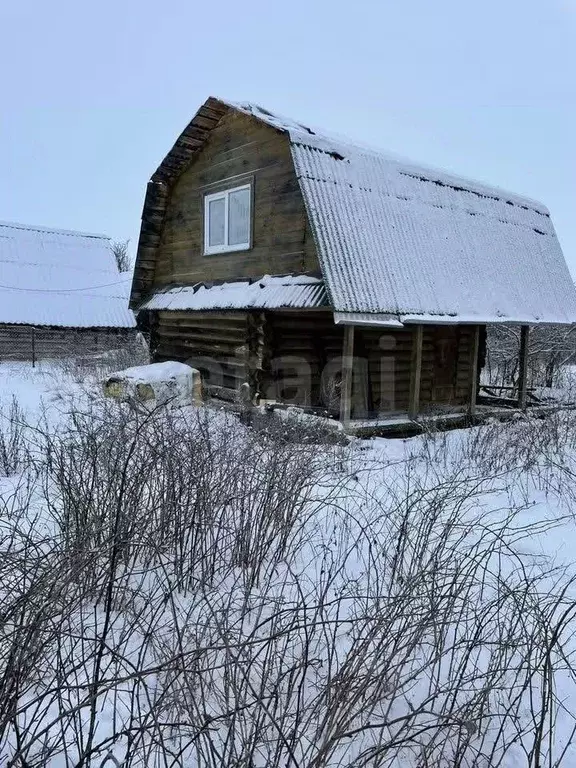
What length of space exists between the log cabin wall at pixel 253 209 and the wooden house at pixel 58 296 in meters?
9.21

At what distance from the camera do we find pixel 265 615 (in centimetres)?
318

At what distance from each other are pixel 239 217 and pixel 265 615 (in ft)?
28.9

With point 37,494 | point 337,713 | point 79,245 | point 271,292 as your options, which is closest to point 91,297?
point 79,245

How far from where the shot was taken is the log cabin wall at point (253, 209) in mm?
9117

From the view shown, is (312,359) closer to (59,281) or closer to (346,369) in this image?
(346,369)

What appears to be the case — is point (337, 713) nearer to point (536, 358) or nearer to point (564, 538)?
point (564, 538)

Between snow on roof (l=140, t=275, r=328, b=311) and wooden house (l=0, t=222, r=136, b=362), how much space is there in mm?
9180

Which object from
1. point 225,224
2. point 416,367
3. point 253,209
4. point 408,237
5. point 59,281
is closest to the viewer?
point 408,237

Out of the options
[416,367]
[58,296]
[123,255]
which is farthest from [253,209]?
[123,255]

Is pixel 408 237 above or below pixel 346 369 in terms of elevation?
above

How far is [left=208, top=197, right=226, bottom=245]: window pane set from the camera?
36.3 feet

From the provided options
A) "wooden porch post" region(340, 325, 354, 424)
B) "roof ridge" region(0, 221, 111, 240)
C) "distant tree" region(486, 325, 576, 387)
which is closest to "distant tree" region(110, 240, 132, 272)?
"roof ridge" region(0, 221, 111, 240)

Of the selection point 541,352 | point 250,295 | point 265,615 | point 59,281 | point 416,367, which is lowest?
point 265,615

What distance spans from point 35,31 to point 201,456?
22815 millimetres
